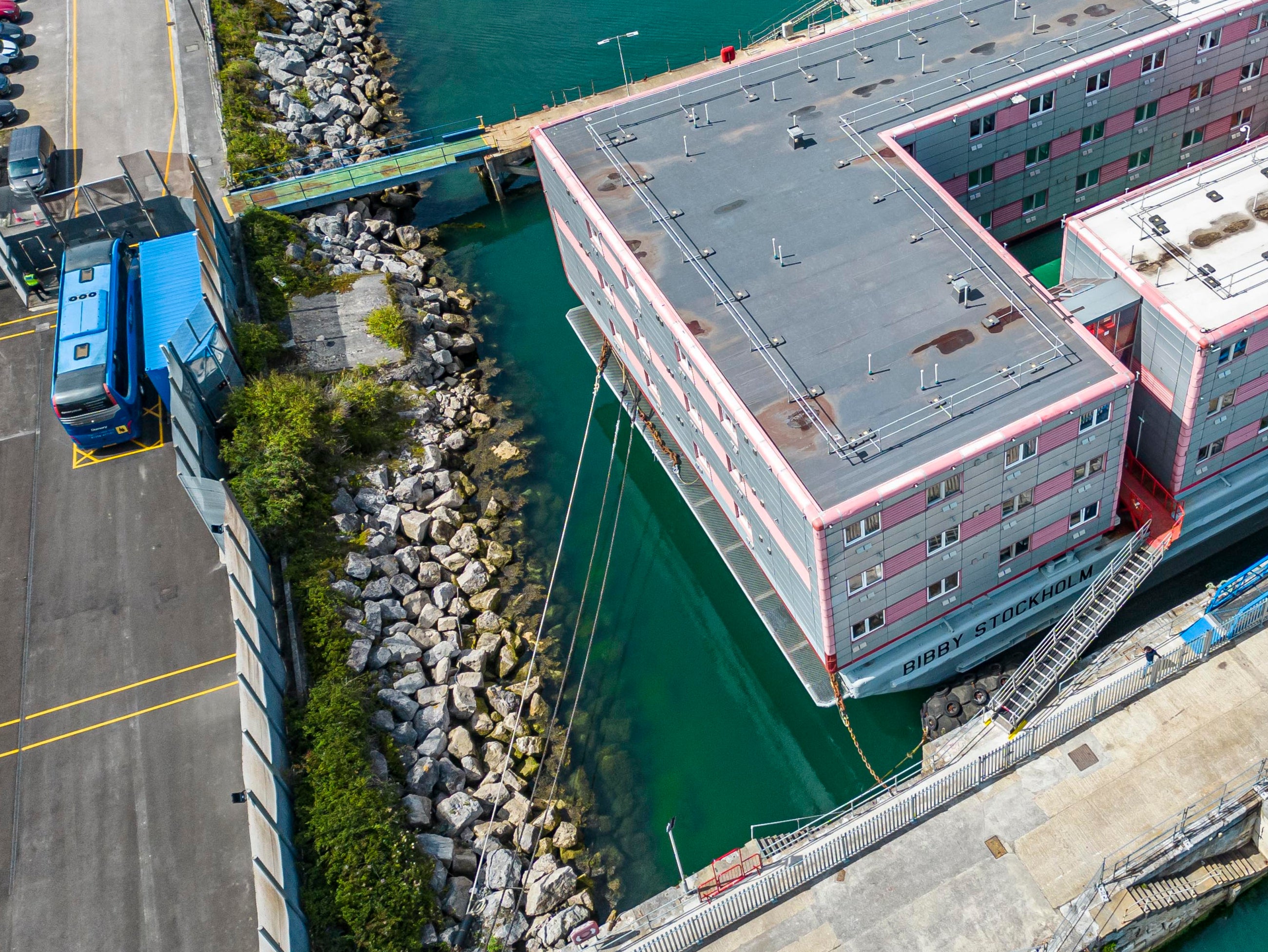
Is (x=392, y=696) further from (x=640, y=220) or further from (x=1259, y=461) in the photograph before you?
(x=1259, y=461)

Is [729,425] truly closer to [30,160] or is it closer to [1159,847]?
[1159,847]

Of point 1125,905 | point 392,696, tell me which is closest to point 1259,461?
point 1125,905

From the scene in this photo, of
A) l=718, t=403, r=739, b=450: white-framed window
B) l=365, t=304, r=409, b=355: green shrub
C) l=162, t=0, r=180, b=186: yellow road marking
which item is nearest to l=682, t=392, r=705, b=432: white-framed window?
l=718, t=403, r=739, b=450: white-framed window

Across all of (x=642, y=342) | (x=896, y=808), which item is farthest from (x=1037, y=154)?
(x=896, y=808)

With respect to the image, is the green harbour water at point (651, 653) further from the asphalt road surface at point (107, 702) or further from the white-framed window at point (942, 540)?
the asphalt road surface at point (107, 702)

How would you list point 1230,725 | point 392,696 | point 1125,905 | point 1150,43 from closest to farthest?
point 1125,905, point 1230,725, point 392,696, point 1150,43

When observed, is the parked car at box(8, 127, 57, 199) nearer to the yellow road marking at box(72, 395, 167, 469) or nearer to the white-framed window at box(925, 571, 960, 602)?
the yellow road marking at box(72, 395, 167, 469)

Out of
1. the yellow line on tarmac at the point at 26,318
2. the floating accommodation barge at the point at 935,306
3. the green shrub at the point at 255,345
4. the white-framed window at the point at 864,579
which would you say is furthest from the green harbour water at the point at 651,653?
the yellow line on tarmac at the point at 26,318
